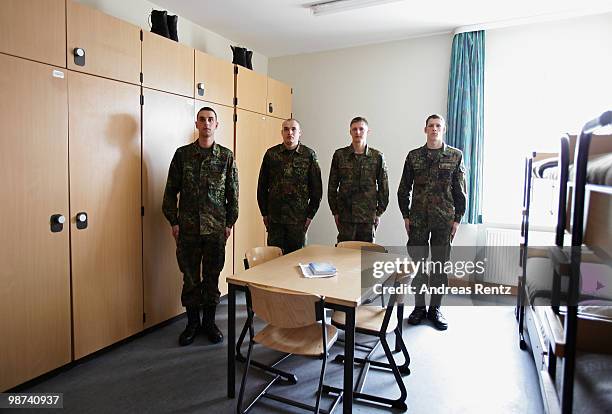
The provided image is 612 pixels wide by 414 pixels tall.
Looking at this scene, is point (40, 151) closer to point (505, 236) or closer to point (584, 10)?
point (505, 236)

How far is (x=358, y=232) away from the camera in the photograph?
3.44 meters

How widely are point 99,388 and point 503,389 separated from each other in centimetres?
248

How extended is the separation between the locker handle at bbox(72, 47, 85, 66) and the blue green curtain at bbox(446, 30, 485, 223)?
3440 millimetres

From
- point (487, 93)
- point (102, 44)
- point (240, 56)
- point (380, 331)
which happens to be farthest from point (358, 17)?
point (380, 331)

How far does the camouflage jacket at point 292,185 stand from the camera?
132 inches

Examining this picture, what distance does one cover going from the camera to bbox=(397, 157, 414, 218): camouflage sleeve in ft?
11.4

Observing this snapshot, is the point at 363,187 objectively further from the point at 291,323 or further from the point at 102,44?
the point at 102,44

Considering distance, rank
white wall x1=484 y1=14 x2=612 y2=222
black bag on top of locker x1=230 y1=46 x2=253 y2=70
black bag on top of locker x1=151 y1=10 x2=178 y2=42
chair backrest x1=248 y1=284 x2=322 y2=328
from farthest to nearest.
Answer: black bag on top of locker x1=230 y1=46 x2=253 y2=70, white wall x1=484 y1=14 x2=612 y2=222, black bag on top of locker x1=151 y1=10 x2=178 y2=42, chair backrest x1=248 y1=284 x2=322 y2=328

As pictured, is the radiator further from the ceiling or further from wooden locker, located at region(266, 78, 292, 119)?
wooden locker, located at region(266, 78, 292, 119)

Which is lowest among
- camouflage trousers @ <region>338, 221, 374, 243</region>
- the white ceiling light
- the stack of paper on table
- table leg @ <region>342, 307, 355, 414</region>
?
table leg @ <region>342, 307, 355, 414</region>

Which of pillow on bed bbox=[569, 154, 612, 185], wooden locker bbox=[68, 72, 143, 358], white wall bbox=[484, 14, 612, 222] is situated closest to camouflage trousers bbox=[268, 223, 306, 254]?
wooden locker bbox=[68, 72, 143, 358]

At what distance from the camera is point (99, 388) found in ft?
7.73

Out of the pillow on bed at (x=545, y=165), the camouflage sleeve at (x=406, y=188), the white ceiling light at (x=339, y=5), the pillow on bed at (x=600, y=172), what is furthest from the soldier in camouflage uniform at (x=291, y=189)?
the pillow on bed at (x=600, y=172)

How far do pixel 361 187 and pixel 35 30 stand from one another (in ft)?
8.17
